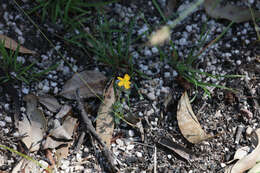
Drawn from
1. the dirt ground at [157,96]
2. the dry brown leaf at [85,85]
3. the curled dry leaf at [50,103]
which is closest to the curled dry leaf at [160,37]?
the dirt ground at [157,96]

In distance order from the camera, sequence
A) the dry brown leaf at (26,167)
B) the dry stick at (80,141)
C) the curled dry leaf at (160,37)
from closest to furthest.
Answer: the dry brown leaf at (26,167) → the dry stick at (80,141) → the curled dry leaf at (160,37)

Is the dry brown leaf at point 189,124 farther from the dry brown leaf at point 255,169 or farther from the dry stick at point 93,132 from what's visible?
the dry stick at point 93,132

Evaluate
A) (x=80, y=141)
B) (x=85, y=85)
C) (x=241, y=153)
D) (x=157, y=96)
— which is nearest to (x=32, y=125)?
(x=80, y=141)

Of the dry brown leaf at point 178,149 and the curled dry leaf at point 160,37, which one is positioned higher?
the curled dry leaf at point 160,37

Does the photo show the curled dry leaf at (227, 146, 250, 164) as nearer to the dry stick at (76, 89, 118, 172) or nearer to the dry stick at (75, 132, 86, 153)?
the dry stick at (76, 89, 118, 172)

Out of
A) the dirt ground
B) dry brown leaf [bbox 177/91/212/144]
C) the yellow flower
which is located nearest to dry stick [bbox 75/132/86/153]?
the dirt ground

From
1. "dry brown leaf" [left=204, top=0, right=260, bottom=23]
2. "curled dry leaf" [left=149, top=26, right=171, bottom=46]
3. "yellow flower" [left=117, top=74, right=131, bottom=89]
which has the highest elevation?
"dry brown leaf" [left=204, top=0, right=260, bottom=23]

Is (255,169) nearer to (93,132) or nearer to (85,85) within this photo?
(93,132)
